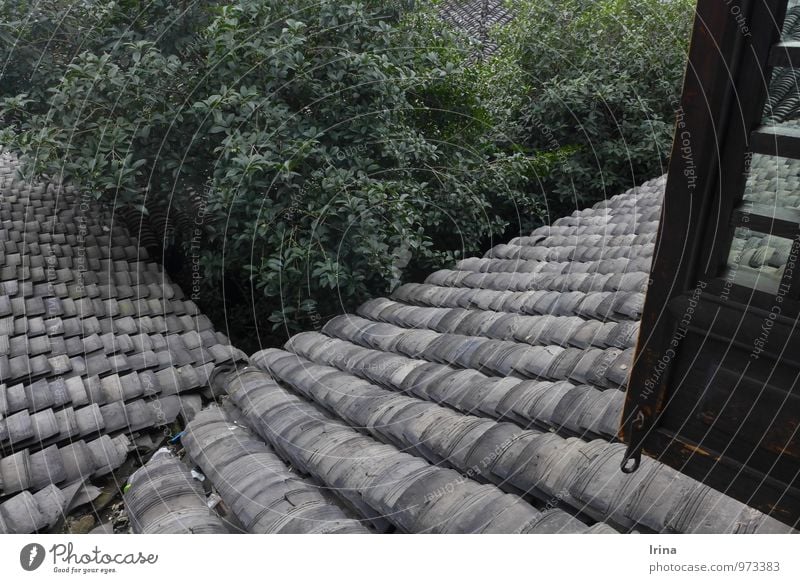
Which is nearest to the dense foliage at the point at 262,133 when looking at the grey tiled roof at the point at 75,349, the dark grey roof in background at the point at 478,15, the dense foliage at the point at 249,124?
the dense foliage at the point at 249,124

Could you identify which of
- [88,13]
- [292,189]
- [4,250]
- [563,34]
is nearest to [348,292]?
[292,189]

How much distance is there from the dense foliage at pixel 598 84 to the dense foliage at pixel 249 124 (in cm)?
383

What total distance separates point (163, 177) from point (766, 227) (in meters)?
5.54

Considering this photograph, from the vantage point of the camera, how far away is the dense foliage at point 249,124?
5.05 meters

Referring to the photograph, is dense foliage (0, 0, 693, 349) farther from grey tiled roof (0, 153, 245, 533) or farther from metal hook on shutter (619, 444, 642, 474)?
metal hook on shutter (619, 444, 642, 474)

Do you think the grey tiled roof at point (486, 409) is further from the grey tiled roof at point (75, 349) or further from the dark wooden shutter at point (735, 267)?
the grey tiled roof at point (75, 349)

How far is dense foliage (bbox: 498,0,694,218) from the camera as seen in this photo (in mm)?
9531

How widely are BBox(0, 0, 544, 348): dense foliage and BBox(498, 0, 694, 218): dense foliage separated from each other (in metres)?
3.83

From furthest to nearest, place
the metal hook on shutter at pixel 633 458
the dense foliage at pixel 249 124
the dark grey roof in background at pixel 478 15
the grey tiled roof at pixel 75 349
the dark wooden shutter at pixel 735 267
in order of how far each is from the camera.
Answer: the dark grey roof in background at pixel 478 15
the dense foliage at pixel 249 124
the grey tiled roof at pixel 75 349
the metal hook on shutter at pixel 633 458
the dark wooden shutter at pixel 735 267

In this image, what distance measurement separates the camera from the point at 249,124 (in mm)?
5109

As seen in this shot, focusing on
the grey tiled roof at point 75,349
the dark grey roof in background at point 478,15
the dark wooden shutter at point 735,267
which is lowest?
the grey tiled roof at point 75,349

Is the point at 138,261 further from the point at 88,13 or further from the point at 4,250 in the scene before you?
the point at 88,13

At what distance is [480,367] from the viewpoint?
312 centimetres

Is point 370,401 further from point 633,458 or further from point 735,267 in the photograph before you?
point 735,267
